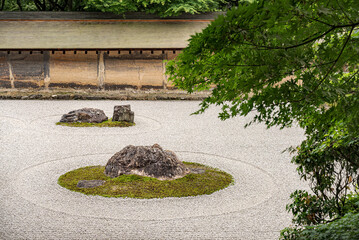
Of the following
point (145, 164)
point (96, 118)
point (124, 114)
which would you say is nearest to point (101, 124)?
point (96, 118)

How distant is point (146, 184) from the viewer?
7.93 m

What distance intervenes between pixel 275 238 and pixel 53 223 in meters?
3.20

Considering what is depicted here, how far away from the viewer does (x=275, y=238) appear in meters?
5.94

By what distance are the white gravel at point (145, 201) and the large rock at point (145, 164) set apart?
3.39ft

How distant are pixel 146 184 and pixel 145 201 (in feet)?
2.40

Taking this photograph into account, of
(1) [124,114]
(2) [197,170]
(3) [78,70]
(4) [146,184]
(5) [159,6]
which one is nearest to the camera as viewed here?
(4) [146,184]

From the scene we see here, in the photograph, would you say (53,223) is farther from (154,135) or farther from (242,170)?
(154,135)

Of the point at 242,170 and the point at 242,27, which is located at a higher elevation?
the point at 242,27

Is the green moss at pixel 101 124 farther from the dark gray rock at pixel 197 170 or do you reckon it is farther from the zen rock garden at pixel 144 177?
the dark gray rock at pixel 197 170

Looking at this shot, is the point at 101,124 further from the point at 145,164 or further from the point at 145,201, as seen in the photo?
the point at 145,201

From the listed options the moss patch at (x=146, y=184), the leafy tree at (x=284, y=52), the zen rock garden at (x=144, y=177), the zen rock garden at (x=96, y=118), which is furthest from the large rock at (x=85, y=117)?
the leafy tree at (x=284, y=52)

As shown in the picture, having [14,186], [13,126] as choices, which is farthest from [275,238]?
[13,126]

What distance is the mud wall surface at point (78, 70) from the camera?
69.1ft

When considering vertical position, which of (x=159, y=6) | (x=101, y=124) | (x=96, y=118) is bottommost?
(x=101, y=124)
